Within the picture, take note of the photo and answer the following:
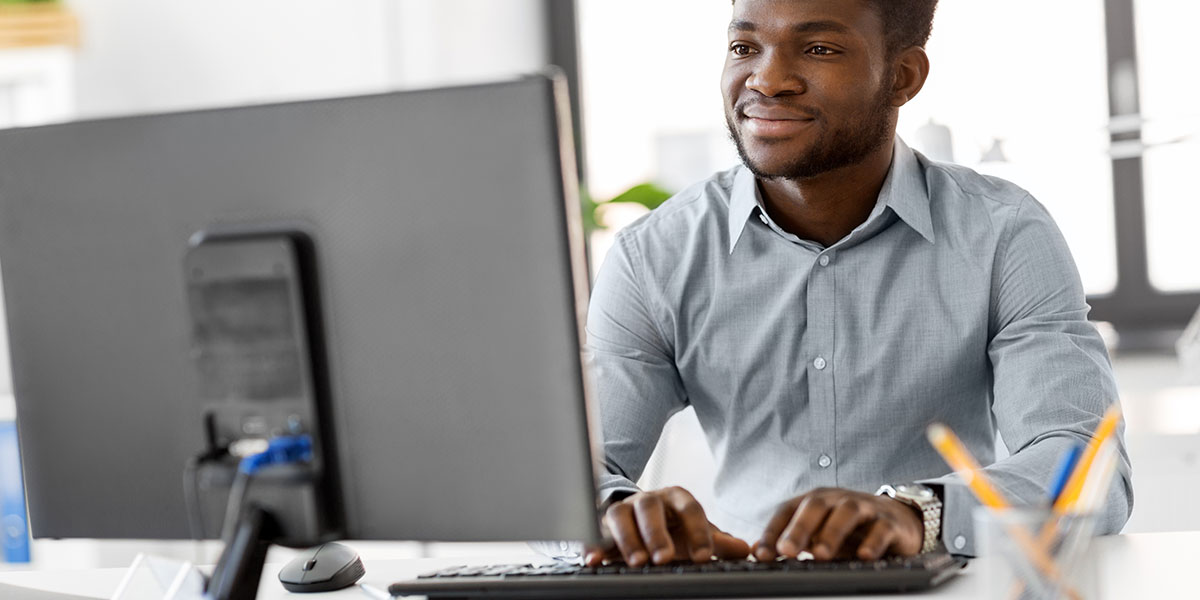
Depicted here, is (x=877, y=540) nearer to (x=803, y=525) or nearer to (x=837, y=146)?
(x=803, y=525)

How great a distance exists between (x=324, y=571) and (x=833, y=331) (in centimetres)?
68

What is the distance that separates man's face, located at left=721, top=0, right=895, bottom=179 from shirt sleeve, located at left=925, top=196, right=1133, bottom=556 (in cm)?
23

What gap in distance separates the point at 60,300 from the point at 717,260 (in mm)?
865

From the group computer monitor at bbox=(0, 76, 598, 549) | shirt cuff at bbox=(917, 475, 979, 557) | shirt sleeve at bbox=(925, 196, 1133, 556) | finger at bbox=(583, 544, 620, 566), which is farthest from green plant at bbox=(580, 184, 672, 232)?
computer monitor at bbox=(0, 76, 598, 549)

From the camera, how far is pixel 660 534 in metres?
1.05

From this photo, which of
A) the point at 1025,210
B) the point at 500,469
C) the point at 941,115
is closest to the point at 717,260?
the point at 1025,210

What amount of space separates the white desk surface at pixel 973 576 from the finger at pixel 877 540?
2.2 inches

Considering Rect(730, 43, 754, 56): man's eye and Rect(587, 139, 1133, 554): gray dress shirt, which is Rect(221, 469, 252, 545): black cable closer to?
Rect(587, 139, 1133, 554): gray dress shirt

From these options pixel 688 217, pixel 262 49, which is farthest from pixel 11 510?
pixel 688 217

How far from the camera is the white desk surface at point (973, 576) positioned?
3.30 ft

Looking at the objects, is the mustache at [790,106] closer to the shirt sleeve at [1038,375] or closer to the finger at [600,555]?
the shirt sleeve at [1038,375]

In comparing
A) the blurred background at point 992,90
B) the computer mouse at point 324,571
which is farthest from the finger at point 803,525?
the blurred background at point 992,90

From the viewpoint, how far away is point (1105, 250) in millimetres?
3004

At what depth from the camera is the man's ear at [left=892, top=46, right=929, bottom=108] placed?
1629mm
